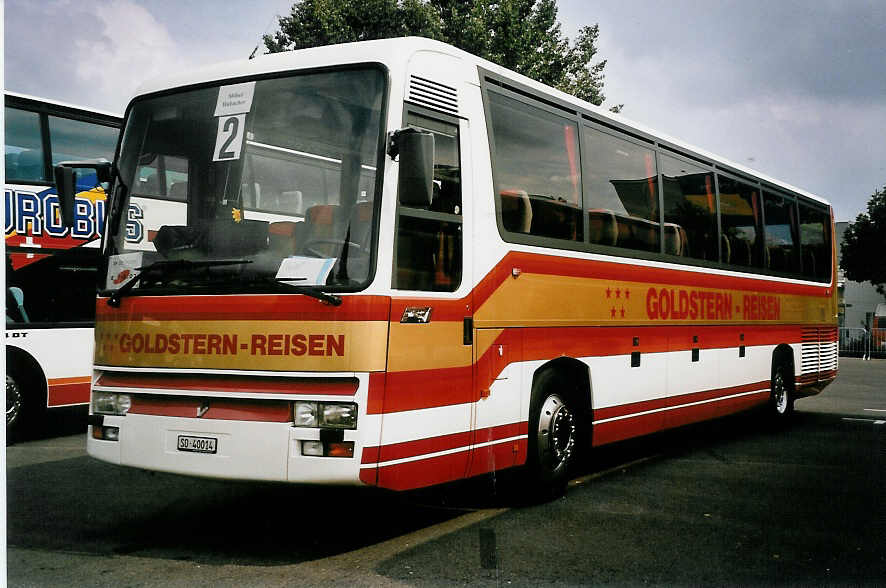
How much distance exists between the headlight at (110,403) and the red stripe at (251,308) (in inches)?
20.4

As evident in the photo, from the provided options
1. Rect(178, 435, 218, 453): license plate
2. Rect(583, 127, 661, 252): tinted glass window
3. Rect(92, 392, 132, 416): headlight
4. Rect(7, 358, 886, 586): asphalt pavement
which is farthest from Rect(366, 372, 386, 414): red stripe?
Rect(583, 127, 661, 252): tinted glass window

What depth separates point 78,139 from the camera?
1217 centimetres

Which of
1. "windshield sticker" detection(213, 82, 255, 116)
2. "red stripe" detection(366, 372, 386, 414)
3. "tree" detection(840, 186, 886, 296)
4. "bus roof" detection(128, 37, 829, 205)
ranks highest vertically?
"tree" detection(840, 186, 886, 296)

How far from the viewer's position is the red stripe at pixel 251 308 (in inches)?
226

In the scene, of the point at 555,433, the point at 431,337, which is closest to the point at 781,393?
the point at 555,433

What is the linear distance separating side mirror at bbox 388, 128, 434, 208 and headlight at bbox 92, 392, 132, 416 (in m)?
2.32

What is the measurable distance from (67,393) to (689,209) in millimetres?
7495

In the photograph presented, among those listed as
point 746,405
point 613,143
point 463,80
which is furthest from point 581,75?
point 463,80

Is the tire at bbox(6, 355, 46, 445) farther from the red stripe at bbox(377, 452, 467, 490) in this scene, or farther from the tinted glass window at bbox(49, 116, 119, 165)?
the red stripe at bbox(377, 452, 467, 490)

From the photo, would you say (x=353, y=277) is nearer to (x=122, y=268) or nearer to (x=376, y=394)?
(x=376, y=394)

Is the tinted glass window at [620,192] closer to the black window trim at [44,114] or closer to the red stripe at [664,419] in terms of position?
the red stripe at [664,419]

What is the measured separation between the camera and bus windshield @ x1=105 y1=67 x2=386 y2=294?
5.90 meters

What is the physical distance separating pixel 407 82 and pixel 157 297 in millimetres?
2135

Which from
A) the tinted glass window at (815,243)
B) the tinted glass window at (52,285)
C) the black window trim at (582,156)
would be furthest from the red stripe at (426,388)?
the tinted glass window at (815,243)
